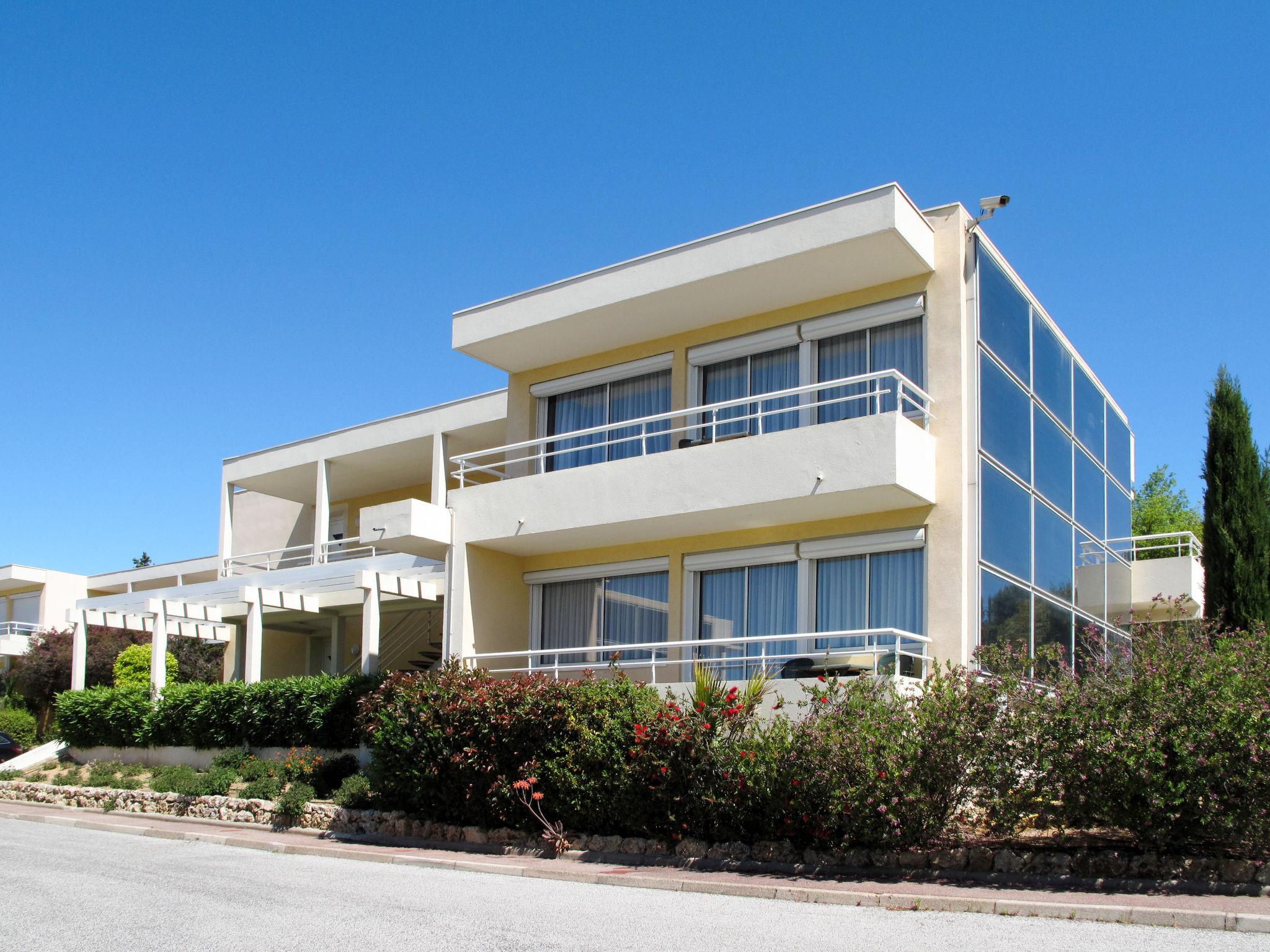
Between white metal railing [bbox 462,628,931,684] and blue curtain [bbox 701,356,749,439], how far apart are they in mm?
3569

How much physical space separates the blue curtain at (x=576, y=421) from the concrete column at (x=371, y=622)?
4544 mm

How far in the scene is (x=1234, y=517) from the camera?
819 inches

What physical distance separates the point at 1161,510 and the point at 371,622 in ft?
129

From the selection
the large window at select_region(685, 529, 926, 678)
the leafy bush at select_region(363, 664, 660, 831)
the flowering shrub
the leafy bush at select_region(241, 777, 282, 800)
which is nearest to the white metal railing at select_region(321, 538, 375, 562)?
the leafy bush at select_region(241, 777, 282, 800)

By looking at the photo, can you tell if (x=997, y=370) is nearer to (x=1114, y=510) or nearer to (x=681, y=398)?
(x=681, y=398)

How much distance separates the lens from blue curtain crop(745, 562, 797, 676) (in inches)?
709

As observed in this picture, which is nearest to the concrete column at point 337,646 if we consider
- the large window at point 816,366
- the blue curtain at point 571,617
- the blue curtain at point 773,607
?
the blue curtain at point 571,617

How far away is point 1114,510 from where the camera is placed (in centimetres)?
2448

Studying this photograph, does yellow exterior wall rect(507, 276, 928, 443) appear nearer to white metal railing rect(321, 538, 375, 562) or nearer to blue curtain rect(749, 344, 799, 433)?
blue curtain rect(749, 344, 799, 433)

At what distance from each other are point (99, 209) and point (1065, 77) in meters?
15.0

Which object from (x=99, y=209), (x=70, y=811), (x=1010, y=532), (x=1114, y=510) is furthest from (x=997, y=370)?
(x=70, y=811)

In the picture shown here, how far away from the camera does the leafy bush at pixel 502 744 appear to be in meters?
15.6

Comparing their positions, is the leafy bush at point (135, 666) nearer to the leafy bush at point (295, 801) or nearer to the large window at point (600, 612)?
the leafy bush at point (295, 801)

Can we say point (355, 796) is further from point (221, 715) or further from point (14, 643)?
point (14, 643)
